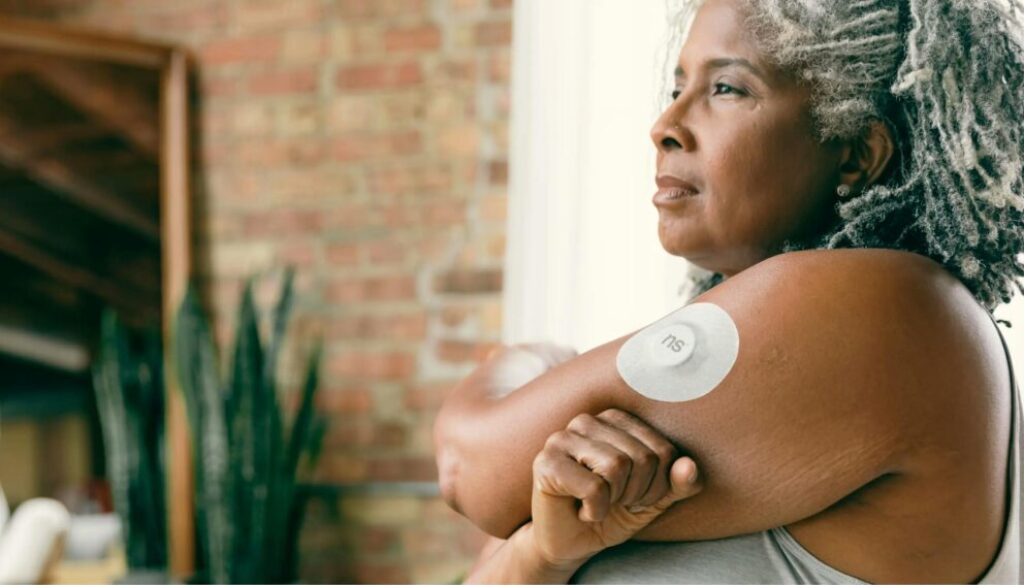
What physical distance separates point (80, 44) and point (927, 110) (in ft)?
7.23

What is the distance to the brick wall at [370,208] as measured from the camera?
2197 millimetres

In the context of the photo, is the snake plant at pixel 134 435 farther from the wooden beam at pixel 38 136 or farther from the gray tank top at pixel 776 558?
the gray tank top at pixel 776 558

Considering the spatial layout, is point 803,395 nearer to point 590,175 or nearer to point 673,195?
point 673,195

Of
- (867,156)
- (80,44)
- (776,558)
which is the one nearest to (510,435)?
(776,558)

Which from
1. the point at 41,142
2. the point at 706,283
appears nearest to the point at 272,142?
the point at 41,142

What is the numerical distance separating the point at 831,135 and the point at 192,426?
187 cm

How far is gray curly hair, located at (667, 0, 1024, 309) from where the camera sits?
0.62m

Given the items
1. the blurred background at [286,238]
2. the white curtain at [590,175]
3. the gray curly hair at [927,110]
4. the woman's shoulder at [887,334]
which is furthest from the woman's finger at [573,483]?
the blurred background at [286,238]

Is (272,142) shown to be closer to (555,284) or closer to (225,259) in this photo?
(225,259)

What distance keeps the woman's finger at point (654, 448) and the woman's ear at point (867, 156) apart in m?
0.22

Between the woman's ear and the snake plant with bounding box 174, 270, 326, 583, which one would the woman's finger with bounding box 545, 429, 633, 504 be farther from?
the snake plant with bounding box 174, 270, 326, 583

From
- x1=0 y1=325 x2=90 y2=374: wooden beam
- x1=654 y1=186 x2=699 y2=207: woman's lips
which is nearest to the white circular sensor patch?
x1=654 y1=186 x2=699 y2=207: woman's lips

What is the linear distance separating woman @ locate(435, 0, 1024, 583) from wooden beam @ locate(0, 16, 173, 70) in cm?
200

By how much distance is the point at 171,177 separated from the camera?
7.92 ft
